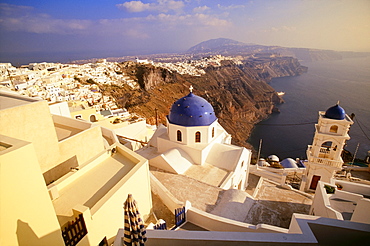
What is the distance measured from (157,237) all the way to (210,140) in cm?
968

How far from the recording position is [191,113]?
1230 centimetres

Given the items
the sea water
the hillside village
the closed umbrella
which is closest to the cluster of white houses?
the closed umbrella

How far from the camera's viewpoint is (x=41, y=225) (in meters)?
3.12

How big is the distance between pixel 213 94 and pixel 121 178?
197 ft

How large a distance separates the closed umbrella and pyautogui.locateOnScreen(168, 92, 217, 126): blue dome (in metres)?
9.21

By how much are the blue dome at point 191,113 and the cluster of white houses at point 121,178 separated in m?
0.06

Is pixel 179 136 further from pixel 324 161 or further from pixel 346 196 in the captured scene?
pixel 324 161

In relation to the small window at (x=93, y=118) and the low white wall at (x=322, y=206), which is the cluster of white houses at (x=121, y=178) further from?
the small window at (x=93, y=118)

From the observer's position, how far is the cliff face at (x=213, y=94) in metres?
42.8

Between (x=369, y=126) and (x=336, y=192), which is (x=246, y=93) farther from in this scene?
(x=336, y=192)

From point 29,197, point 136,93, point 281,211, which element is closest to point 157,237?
point 29,197

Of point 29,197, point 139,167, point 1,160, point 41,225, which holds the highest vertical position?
point 1,160

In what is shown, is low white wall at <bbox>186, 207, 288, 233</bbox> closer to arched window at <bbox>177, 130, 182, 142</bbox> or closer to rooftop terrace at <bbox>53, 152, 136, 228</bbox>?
rooftop terrace at <bbox>53, 152, 136, 228</bbox>

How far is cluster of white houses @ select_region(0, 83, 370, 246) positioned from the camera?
3.02 m
